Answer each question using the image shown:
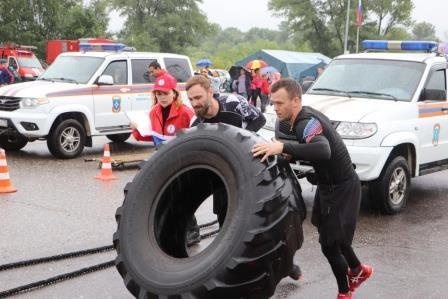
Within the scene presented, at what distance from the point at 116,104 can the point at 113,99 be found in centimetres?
12

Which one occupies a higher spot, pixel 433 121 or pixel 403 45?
pixel 403 45

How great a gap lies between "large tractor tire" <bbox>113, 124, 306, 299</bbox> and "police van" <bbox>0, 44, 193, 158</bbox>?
6.83 meters

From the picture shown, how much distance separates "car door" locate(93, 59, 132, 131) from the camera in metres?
11.4

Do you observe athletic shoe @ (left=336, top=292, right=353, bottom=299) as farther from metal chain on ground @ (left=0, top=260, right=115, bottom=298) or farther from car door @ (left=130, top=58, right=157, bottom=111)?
car door @ (left=130, top=58, right=157, bottom=111)

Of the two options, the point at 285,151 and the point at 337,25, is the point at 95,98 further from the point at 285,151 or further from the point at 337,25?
the point at 337,25

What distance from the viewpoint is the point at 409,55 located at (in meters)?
8.38

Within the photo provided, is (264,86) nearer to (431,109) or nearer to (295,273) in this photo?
(431,109)

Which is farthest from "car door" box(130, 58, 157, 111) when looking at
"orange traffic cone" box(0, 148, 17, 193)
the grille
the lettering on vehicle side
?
the lettering on vehicle side

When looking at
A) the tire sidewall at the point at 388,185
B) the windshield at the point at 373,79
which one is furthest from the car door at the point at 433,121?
the tire sidewall at the point at 388,185

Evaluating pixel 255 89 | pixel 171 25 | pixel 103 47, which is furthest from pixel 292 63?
pixel 171 25

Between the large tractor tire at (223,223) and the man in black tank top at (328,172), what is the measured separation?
0.63ft

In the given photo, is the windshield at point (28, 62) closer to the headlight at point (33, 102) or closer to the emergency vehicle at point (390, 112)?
the headlight at point (33, 102)

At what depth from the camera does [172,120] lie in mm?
5590

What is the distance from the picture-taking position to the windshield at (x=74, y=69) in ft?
37.5
